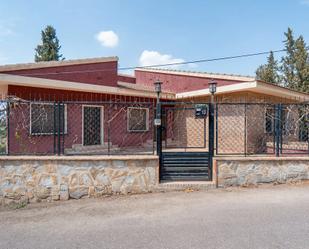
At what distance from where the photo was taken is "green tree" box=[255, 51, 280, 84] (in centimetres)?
2415

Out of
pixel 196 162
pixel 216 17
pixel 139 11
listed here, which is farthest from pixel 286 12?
pixel 196 162

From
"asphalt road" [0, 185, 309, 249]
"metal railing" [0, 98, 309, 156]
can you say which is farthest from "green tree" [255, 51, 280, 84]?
"asphalt road" [0, 185, 309, 249]

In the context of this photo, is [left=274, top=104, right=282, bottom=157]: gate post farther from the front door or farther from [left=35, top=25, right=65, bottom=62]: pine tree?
[left=35, top=25, right=65, bottom=62]: pine tree

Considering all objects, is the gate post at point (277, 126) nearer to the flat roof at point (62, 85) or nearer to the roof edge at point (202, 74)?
the roof edge at point (202, 74)

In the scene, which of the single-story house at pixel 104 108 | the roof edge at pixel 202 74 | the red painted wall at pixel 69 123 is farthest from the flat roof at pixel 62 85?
the roof edge at pixel 202 74

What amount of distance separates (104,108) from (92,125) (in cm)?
90

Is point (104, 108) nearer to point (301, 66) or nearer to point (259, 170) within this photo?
point (259, 170)

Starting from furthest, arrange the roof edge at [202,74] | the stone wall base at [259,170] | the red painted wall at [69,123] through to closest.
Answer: the roof edge at [202,74] < the red painted wall at [69,123] < the stone wall base at [259,170]

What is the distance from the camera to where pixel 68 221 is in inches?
179

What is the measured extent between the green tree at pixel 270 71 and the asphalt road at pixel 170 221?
20.1 meters

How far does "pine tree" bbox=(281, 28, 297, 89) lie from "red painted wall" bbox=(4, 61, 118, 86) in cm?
1758

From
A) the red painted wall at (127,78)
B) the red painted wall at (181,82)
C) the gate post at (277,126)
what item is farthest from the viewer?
the red painted wall at (127,78)

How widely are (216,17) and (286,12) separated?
2949 millimetres

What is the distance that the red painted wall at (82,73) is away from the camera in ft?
32.1
